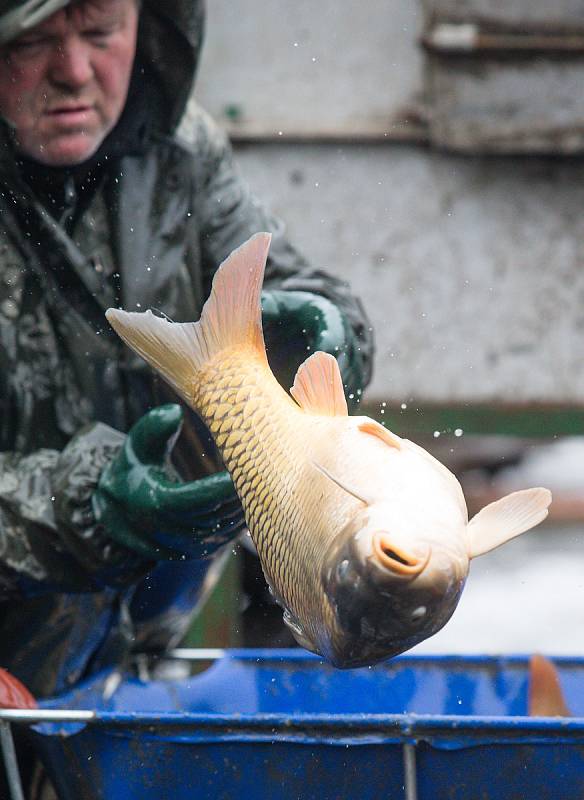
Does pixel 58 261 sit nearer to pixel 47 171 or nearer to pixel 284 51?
pixel 47 171

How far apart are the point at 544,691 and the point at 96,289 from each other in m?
1.01

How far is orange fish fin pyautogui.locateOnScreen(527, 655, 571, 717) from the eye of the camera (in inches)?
83.7

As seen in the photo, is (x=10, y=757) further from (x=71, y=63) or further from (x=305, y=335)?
(x=71, y=63)

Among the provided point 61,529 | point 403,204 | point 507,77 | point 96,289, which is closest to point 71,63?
point 96,289

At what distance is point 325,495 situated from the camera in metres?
1.34

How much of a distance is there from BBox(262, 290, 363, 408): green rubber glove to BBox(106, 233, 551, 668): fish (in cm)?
37

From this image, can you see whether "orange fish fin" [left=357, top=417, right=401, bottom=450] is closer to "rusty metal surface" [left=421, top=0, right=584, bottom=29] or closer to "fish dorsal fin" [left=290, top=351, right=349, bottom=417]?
"fish dorsal fin" [left=290, top=351, right=349, bottom=417]

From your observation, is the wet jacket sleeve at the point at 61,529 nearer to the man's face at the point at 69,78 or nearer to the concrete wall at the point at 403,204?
the man's face at the point at 69,78

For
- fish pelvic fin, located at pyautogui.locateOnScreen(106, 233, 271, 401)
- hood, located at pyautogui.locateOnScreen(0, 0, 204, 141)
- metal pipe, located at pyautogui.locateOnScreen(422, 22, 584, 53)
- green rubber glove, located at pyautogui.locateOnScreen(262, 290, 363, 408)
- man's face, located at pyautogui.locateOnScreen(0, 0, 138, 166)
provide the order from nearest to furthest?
fish pelvic fin, located at pyautogui.locateOnScreen(106, 233, 271, 401), green rubber glove, located at pyautogui.locateOnScreen(262, 290, 363, 408), man's face, located at pyautogui.locateOnScreen(0, 0, 138, 166), hood, located at pyautogui.locateOnScreen(0, 0, 204, 141), metal pipe, located at pyautogui.locateOnScreen(422, 22, 584, 53)

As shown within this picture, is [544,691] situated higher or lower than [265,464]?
lower

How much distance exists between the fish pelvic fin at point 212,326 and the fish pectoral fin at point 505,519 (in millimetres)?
450

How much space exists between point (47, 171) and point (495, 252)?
215 centimetres

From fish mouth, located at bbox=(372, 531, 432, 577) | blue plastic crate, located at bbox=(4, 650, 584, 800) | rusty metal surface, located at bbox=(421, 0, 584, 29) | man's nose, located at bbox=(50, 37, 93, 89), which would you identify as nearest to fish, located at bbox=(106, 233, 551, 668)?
fish mouth, located at bbox=(372, 531, 432, 577)

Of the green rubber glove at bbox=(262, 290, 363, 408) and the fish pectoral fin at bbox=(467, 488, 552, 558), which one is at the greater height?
the fish pectoral fin at bbox=(467, 488, 552, 558)
